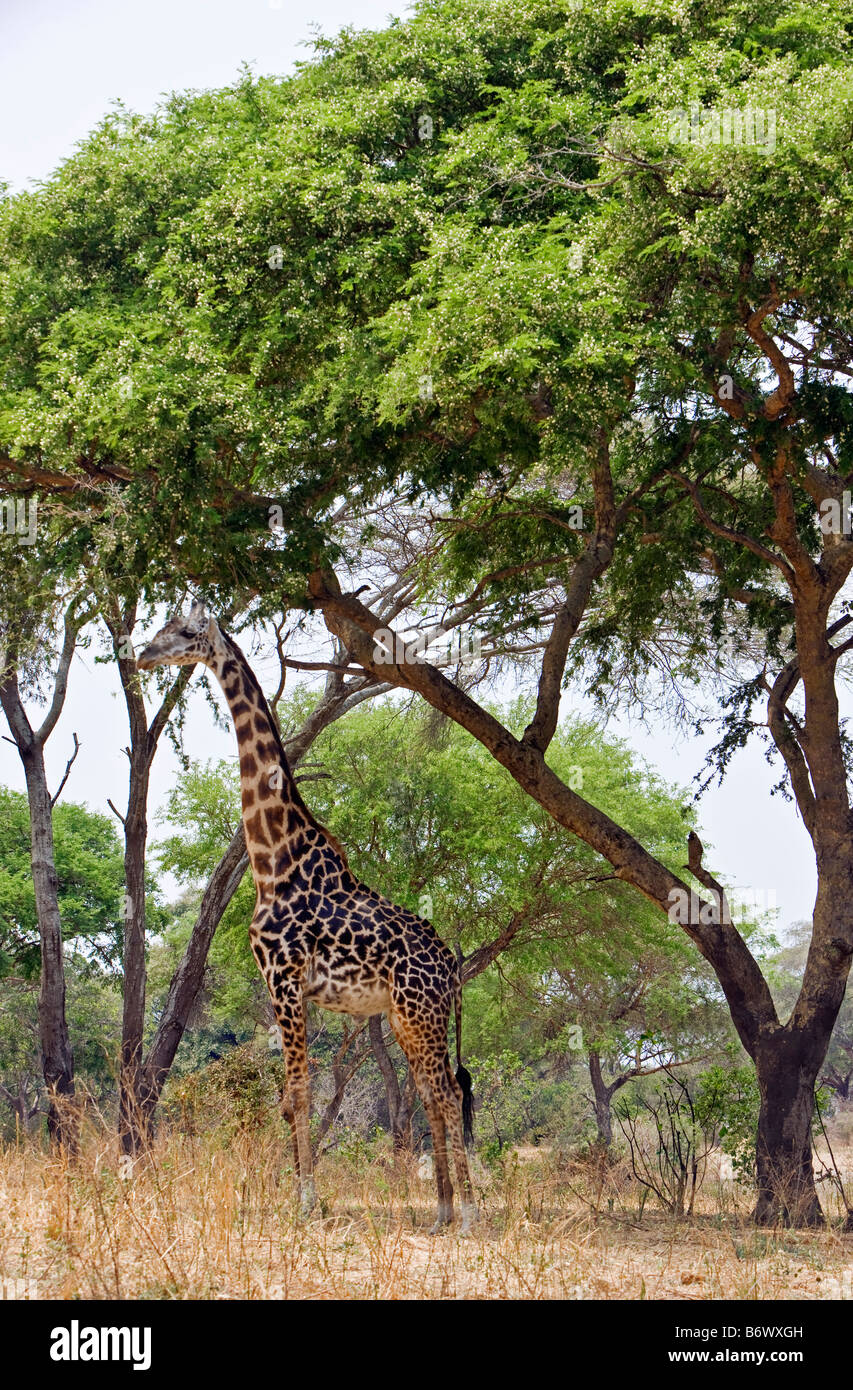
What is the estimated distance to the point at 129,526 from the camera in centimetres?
1188

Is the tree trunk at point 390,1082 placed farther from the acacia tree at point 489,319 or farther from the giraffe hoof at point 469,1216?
the giraffe hoof at point 469,1216

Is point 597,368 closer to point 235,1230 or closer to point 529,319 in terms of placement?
point 529,319

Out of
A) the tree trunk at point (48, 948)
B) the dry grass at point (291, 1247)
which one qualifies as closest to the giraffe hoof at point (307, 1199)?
the dry grass at point (291, 1247)

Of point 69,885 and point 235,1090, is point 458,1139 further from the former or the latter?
point 69,885

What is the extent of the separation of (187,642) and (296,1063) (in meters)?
3.62

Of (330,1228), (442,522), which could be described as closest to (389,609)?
(442,522)

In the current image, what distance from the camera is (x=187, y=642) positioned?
11320mm

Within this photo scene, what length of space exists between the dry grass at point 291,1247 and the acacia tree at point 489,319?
2.58 meters

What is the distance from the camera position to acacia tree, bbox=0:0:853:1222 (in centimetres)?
1075

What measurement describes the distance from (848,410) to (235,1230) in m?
8.84

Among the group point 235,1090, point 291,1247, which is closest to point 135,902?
point 235,1090

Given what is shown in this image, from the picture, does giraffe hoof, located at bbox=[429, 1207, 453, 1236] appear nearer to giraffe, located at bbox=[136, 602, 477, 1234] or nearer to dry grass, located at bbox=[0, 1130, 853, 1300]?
giraffe, located at bbox=[136, 602, 477, 1234]

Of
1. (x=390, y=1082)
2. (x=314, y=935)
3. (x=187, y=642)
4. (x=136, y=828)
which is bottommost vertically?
(x=390, y=1082)

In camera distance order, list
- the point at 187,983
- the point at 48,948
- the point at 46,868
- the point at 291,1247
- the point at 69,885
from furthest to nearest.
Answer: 1. the point at 69,885
2. the point at 46,868
3. the point at 48,948
4. the point at 187,983
5. the point at 291,1247
